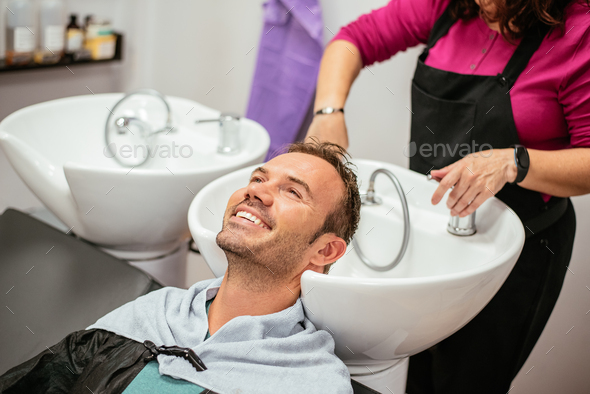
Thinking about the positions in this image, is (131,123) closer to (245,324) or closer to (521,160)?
(245,324)

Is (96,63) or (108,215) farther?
(96,63)

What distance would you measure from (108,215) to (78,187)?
0.11m

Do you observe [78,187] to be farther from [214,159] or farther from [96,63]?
[96,63]

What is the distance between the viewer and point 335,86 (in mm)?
1472

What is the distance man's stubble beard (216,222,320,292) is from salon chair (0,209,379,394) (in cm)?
34

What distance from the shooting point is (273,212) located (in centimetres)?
108

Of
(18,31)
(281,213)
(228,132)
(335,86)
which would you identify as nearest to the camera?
(281,213)

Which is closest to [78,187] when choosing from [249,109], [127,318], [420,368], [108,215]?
[108,215]

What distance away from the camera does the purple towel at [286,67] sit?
193 centimetres

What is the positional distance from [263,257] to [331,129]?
1.63 feet

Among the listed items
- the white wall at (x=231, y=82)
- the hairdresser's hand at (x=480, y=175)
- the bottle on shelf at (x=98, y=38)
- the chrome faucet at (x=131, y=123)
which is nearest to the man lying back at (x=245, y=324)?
the hairdresser's hand at (x=480, y=175)

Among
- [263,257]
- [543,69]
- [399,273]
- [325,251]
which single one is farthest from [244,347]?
[543,69]

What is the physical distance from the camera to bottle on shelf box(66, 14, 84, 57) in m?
2.05

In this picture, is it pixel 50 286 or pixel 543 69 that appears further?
pixel 50 286
